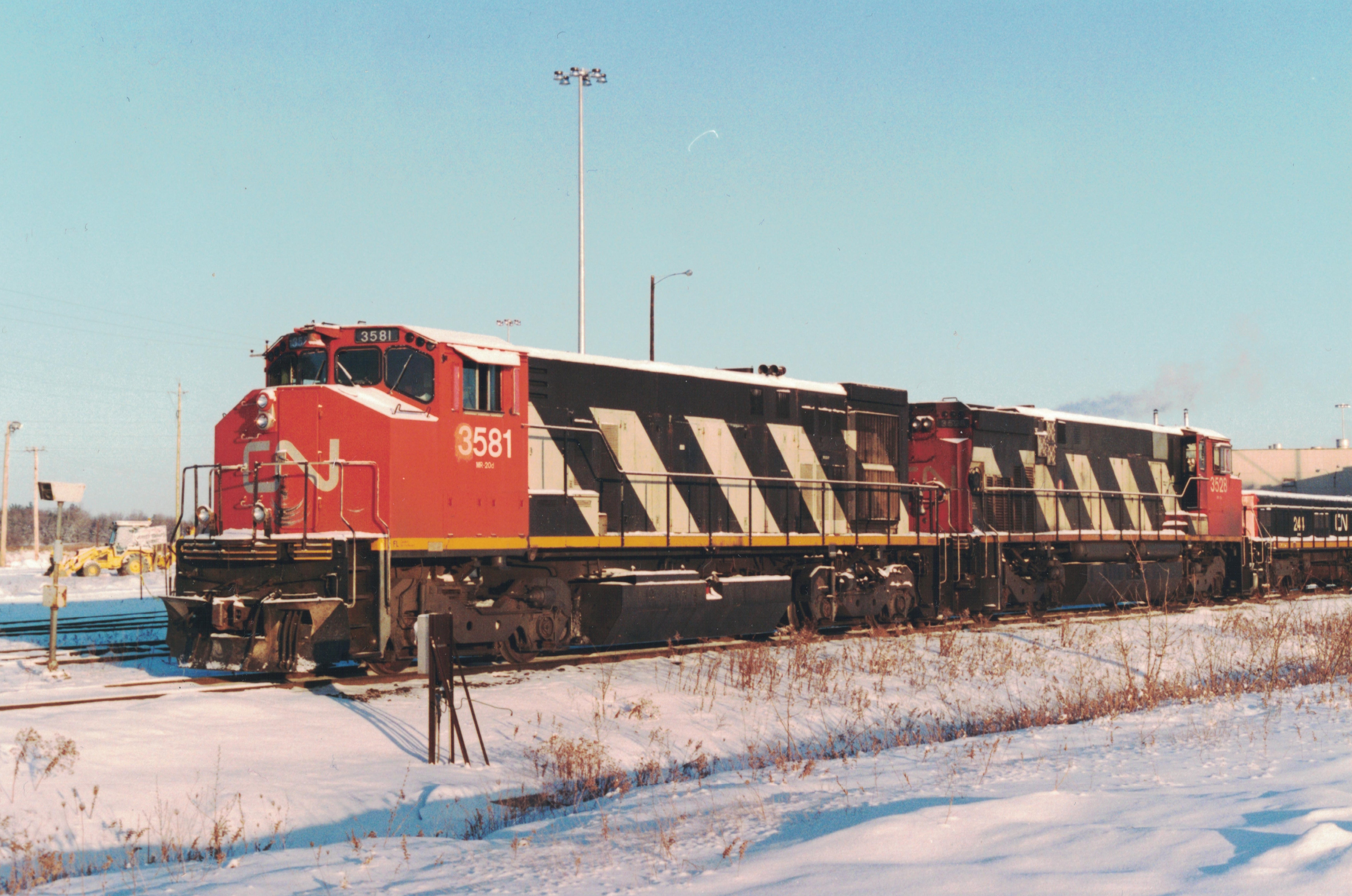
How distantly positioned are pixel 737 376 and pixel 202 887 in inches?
434

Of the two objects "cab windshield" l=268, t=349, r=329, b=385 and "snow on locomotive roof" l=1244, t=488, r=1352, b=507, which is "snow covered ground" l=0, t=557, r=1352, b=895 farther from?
"snow on locomotive roof" l=1244, t=488, r=1352, b=507

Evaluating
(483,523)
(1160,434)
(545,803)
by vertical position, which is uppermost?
(1160,434)

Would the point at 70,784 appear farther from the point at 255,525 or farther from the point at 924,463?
the point at 924,463

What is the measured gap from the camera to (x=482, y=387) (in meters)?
12.4

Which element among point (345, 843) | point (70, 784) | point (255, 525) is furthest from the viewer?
point (255, 525)

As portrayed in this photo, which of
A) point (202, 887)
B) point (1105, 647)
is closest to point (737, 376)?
point (1105, 647)

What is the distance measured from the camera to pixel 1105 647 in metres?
15.8

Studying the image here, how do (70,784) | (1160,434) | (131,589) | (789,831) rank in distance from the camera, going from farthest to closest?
(131,589)
(1160,434)
(70,784)
(789,831)

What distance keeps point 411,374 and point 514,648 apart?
330 cm

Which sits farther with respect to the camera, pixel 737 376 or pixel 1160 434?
pixel 1160 434

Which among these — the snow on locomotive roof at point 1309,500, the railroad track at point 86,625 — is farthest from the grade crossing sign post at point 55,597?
the snow on locomotive roof at point 1309,500

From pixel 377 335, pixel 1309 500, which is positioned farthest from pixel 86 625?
pixel 1309 500

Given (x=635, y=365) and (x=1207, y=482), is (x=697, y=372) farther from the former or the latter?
(x=1207, y=482)

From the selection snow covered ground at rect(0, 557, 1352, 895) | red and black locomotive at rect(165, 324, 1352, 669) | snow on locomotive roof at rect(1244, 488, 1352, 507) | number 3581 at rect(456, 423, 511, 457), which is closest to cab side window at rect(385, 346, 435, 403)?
red and black locomotive at rect(165, 324, 1352, 669)
